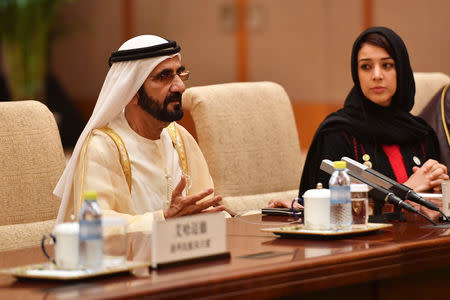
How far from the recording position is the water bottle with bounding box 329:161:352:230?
248 centimetres

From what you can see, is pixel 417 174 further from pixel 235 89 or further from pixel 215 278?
pixel 215 278

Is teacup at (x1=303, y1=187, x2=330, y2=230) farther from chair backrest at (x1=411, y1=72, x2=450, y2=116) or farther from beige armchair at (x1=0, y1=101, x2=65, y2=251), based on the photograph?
chair backrest at (x1=411, y1=72, x2=450, y2=116)

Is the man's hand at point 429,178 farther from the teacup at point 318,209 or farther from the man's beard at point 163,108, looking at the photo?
the teacup at point 318,209

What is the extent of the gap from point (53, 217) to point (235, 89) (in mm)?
1339

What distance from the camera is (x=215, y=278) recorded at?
1.92 meters

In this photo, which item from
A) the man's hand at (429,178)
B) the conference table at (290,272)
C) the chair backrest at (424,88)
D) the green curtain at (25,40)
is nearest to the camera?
the conference table at (290,272)

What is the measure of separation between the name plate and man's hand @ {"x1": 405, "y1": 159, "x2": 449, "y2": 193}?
1738 millimetres

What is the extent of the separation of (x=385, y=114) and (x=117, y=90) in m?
1.58

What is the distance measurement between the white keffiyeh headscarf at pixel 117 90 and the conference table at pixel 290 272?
2.26 ft

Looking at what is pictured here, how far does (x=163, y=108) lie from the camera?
3268mm

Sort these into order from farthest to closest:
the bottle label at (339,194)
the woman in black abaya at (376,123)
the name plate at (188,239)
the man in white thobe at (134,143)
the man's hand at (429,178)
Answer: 1. the woman in black abaya at (376,123)
2. the man's hand at (429,178)
3. the man in white thobe at (134,143)
4. the bottle label at (339,194)
5. the name plate at (188,239)

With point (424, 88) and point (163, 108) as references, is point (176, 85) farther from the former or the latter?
point (424, 88)

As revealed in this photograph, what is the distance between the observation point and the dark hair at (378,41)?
4109 mm

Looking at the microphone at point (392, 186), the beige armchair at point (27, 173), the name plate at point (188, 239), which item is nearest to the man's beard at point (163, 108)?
the beige armchair at point (27, 173)
